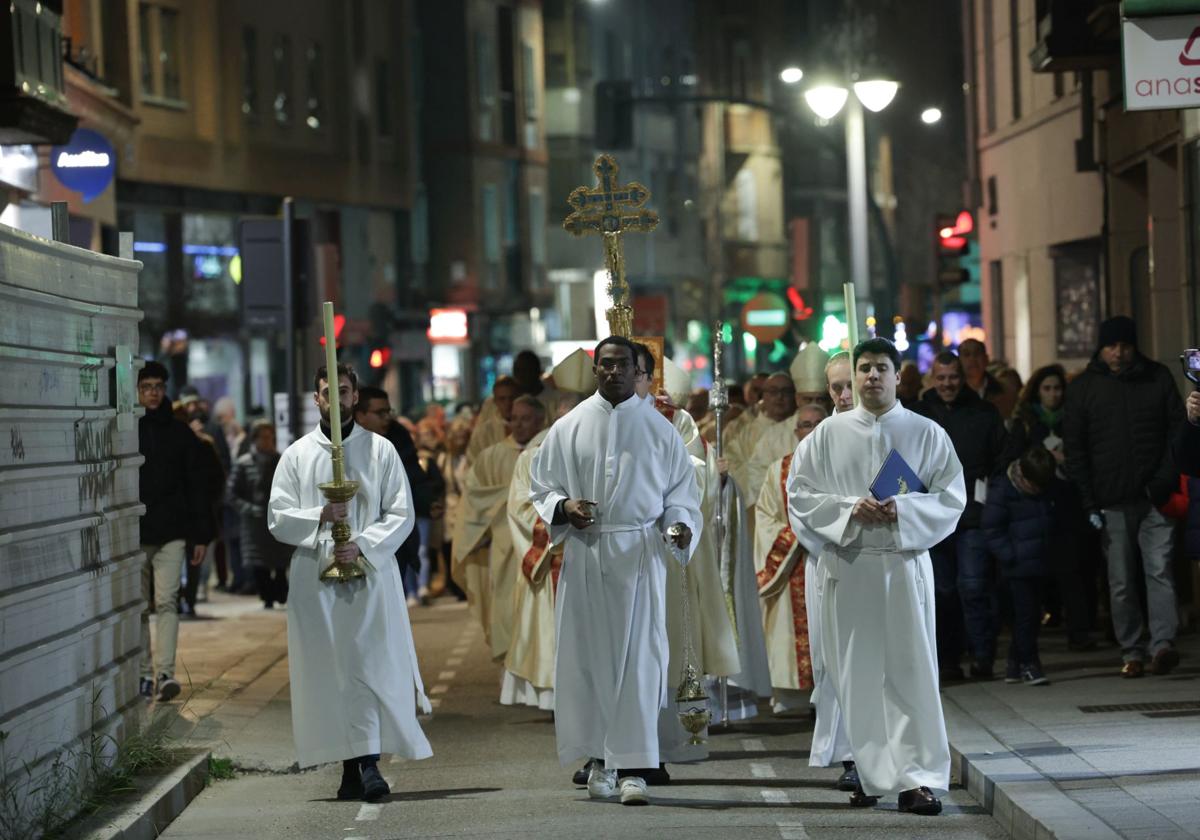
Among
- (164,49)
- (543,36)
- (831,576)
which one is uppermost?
(543,36)

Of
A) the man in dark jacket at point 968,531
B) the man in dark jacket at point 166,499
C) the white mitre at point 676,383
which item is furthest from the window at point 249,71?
the man in dark jacket at point 968,531

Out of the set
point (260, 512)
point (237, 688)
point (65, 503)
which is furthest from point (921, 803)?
point (260, 512)

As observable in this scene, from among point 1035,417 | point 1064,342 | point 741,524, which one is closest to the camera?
point 741,524

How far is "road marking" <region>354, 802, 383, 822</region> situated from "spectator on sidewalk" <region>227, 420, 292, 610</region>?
10.5 m

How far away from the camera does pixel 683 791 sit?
11.8m

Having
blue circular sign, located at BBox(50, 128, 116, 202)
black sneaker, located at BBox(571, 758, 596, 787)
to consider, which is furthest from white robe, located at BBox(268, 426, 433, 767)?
blue circular sign, located at BBox(50, 128, 116, 202)

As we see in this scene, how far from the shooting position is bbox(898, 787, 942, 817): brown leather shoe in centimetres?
1077

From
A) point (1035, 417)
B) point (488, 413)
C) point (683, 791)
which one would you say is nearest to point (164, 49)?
point (488, 413)

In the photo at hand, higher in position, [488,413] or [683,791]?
[488,413]

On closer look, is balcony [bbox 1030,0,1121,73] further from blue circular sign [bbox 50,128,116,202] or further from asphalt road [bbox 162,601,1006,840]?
blue circular sign [bbox 50,128,116,202]

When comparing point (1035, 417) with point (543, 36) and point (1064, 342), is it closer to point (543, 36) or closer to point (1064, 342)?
point (1064, 342)

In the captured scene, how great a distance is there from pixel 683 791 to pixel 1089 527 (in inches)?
247

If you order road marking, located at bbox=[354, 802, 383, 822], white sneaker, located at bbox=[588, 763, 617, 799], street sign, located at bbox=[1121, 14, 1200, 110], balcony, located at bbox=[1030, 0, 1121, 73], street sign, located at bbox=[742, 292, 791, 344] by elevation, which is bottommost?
road marking, located at bbox=[354, 802, 383, 822]

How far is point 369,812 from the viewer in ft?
37.2
